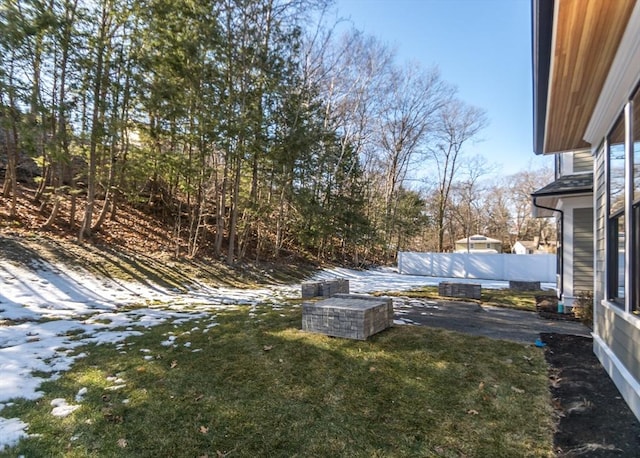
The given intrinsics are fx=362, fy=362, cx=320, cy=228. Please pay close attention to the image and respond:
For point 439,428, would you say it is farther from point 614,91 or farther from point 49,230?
point 49,230

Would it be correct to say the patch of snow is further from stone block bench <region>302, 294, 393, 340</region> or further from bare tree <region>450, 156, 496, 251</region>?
bare tree <region>450, 156, 496, 251</region>

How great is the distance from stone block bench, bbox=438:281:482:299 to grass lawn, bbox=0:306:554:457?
4.62 metres

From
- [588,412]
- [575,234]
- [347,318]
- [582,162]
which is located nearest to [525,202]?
[582,162]

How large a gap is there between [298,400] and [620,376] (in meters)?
2.70

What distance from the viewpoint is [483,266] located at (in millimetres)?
16172

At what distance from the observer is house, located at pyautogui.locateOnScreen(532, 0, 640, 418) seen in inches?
97.3

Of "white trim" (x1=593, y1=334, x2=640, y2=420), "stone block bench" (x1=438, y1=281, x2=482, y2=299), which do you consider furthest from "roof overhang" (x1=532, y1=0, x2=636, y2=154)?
"stone block bench" (x1=438, y1=281, x2=482, y2=299)

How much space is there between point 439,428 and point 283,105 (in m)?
11.0

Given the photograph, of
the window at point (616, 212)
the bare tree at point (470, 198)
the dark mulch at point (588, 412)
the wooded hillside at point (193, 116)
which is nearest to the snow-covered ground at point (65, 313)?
the wooded hillside at point (193, 116)

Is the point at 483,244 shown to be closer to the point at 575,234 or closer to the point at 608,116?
the point at 575,234

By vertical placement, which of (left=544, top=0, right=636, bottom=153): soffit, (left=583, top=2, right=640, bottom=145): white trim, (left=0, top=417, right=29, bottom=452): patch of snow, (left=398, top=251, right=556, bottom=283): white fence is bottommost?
(left=0, top=417, right=29, bottom=452): patch of snow

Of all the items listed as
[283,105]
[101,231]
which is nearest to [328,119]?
[283,105]

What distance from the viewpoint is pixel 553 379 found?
3.45 metres

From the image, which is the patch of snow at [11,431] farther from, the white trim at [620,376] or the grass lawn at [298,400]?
the white trim at [620,376]
